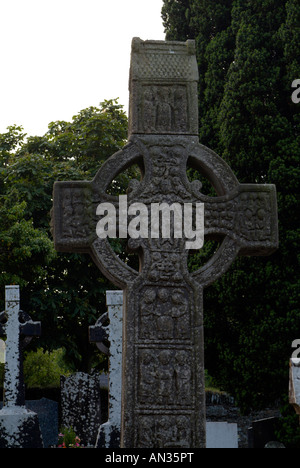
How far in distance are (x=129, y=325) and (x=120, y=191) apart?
12.2m

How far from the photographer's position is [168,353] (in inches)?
188

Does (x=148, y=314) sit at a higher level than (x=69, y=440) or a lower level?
higher

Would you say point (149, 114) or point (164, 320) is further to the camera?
point (149, 114)

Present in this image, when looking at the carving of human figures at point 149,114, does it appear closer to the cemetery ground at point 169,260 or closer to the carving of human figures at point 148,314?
the cemetery ground at point 169,260

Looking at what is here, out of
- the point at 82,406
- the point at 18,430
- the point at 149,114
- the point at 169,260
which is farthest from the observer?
the point at 82,406

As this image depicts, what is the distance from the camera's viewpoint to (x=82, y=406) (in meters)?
11.7

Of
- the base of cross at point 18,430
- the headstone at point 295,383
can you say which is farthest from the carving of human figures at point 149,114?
the base of cross at point 18,430

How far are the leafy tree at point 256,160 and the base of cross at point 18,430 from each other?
14.7 feet

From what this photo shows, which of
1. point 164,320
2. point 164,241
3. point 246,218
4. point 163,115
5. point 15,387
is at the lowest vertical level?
point 15,387

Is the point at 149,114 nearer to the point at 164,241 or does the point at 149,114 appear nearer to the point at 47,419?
the point at 164,241

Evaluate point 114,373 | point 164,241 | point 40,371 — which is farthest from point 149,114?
point 40,371

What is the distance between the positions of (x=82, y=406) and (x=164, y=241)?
761 cm

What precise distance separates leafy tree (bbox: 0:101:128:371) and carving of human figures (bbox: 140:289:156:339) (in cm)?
936

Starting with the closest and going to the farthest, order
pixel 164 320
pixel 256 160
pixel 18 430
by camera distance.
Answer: pixel 164 320 < pixel 18 430 < pixel 256 160
